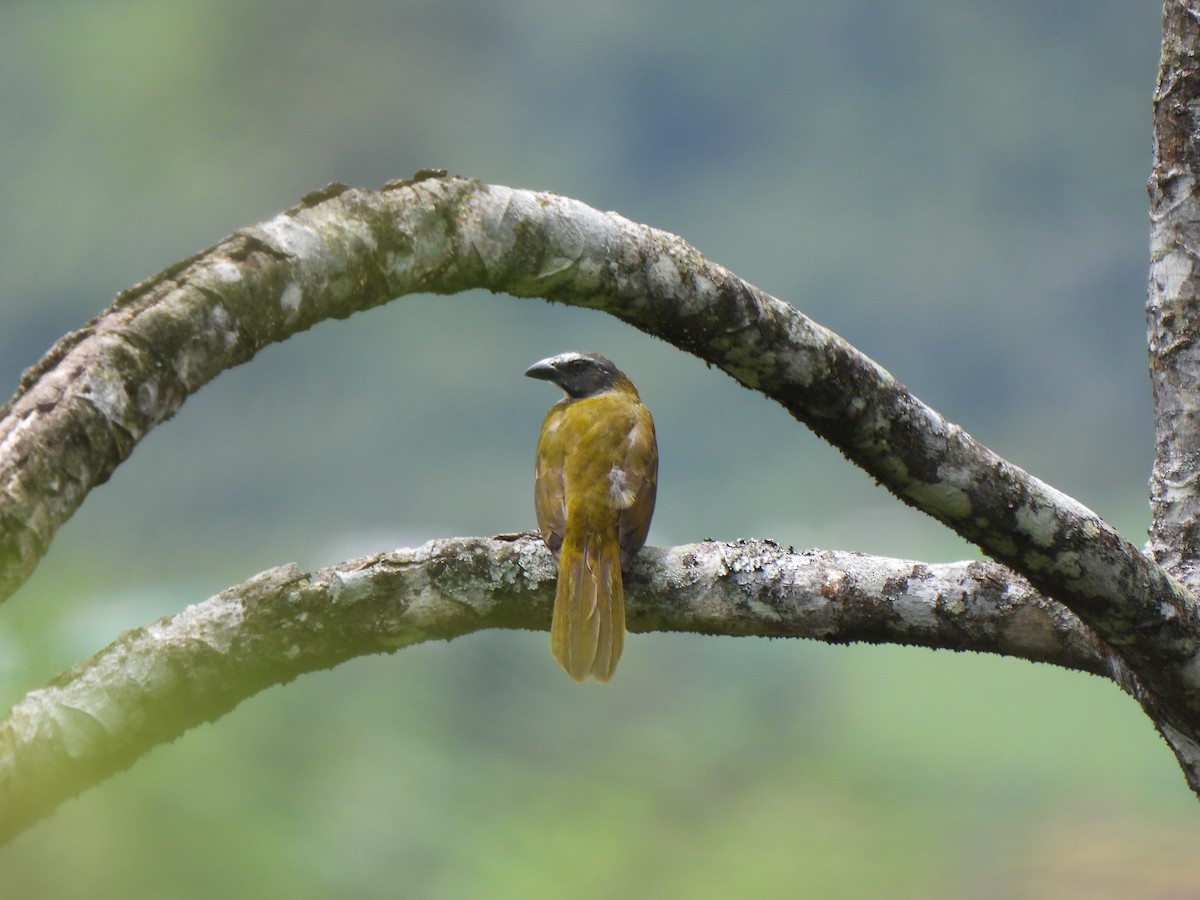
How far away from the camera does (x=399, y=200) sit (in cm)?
169

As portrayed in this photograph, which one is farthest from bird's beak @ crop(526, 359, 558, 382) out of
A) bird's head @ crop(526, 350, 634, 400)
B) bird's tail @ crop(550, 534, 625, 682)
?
bird's tail @ crop(550, 534, 625, 682)

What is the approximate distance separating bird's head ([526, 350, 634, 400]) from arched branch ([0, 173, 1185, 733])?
1891 millimetres

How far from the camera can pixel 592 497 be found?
320 cm

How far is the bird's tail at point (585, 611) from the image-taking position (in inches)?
108

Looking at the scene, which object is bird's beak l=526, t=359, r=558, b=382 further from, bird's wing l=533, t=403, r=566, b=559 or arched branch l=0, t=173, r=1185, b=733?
arched branch l=0, t=173, r=1185, b=733

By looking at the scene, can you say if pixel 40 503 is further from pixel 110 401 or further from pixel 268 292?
pixel 268 292

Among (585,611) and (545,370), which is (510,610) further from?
(545,370)

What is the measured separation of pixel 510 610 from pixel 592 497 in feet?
2.02

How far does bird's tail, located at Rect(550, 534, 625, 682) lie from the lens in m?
2.75

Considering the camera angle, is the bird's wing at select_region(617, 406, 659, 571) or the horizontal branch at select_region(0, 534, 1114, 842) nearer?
the horizontal branch at select_region(0, 534, 1114, 842)

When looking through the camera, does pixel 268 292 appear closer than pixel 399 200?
Yes

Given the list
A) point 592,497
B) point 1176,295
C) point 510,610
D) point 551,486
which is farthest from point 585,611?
point 1176,295

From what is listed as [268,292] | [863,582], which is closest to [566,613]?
[863,582]

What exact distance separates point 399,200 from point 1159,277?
81.2 inches
